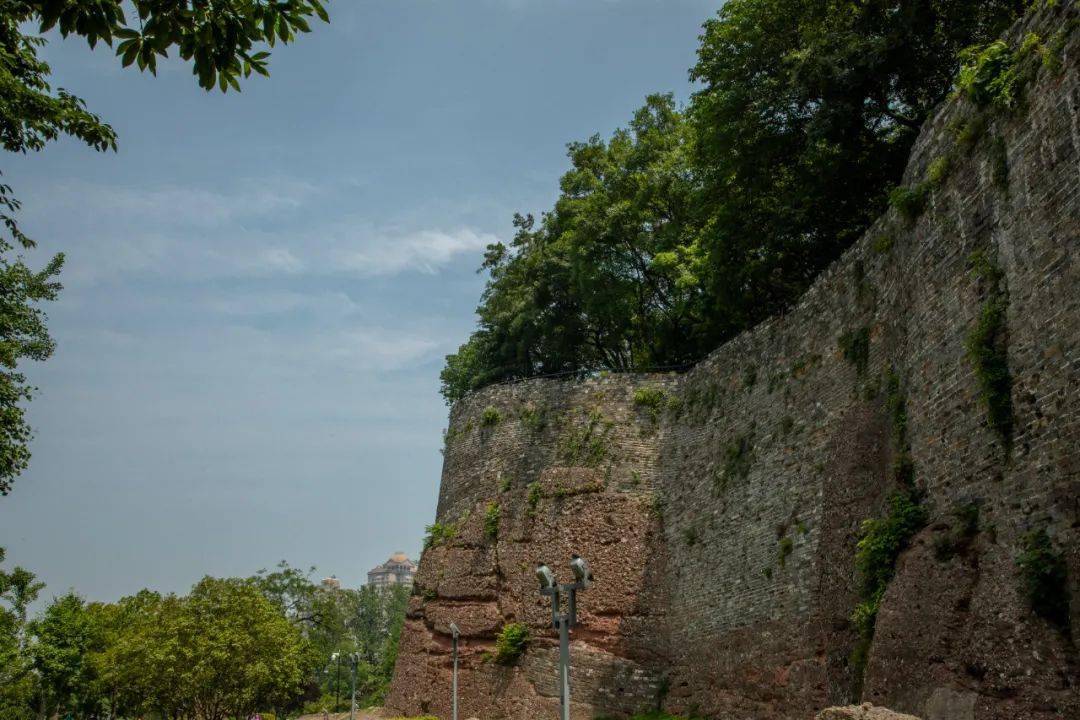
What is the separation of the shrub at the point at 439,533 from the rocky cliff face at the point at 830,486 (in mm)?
172

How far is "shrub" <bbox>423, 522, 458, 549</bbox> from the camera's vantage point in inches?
1054

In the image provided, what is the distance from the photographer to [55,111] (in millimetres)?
11625

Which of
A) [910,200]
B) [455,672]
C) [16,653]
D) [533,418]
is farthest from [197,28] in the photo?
[16,653]

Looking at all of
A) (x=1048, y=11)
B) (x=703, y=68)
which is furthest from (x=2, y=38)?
(x=703, y=68)

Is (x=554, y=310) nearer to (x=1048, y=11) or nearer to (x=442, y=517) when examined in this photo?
(x=442, y=517)

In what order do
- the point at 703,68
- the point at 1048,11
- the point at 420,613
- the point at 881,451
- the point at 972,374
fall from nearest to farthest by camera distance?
the point at 1048,11 → the point at 972,374 → the point at 881,451 → the point at 703,68 → the point at 420,613

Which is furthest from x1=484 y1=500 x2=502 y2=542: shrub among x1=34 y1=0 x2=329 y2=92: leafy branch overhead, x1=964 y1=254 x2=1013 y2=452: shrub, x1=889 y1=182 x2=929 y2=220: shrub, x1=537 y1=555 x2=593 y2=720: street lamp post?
x1=34 y1=0 x2=329 y2=92: leafy branch overhead

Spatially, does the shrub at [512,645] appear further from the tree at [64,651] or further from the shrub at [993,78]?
the tree at [64,651]

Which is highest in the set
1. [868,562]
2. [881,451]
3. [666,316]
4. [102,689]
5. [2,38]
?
[666,316]

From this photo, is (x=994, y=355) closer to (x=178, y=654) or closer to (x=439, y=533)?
(x=439, y=533)

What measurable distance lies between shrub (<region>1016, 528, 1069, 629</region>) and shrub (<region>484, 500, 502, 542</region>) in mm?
17281

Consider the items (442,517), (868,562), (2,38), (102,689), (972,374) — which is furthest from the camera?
(102,689)

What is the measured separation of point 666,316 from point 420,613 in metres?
13.5

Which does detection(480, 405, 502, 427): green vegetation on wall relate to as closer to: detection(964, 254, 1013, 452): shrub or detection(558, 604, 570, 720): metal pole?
detection(558, 604, 570, 720): metal pole
